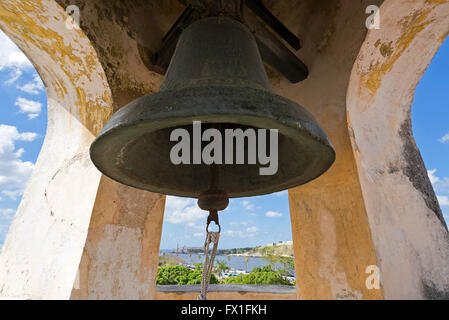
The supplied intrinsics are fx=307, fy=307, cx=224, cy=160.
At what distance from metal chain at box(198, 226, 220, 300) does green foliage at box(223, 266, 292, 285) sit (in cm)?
285

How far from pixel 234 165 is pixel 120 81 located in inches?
29.0

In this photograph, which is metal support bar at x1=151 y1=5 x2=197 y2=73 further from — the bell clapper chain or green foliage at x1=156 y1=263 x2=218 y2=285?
green foliage at x1=156 y1=263 x2=218 y2=285

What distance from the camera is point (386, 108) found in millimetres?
1467

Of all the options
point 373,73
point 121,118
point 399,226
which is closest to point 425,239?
point 399,226

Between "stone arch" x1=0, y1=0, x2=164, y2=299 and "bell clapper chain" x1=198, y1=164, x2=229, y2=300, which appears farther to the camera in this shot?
"stone arch" x1=0, y1=0, x2=164, y2=299

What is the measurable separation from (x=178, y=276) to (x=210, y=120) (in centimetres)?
361

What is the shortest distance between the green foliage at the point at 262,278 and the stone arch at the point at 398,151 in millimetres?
2390

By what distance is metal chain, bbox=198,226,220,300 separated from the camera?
30.4 inches

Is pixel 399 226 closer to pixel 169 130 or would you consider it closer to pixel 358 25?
pixel 358 25

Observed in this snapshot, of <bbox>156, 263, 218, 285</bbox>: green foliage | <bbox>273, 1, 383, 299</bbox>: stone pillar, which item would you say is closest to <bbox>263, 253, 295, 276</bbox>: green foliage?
<bbox>156, 263, 218, 285</bbox>: green foliage

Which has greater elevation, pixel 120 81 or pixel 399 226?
pixel 120 81
